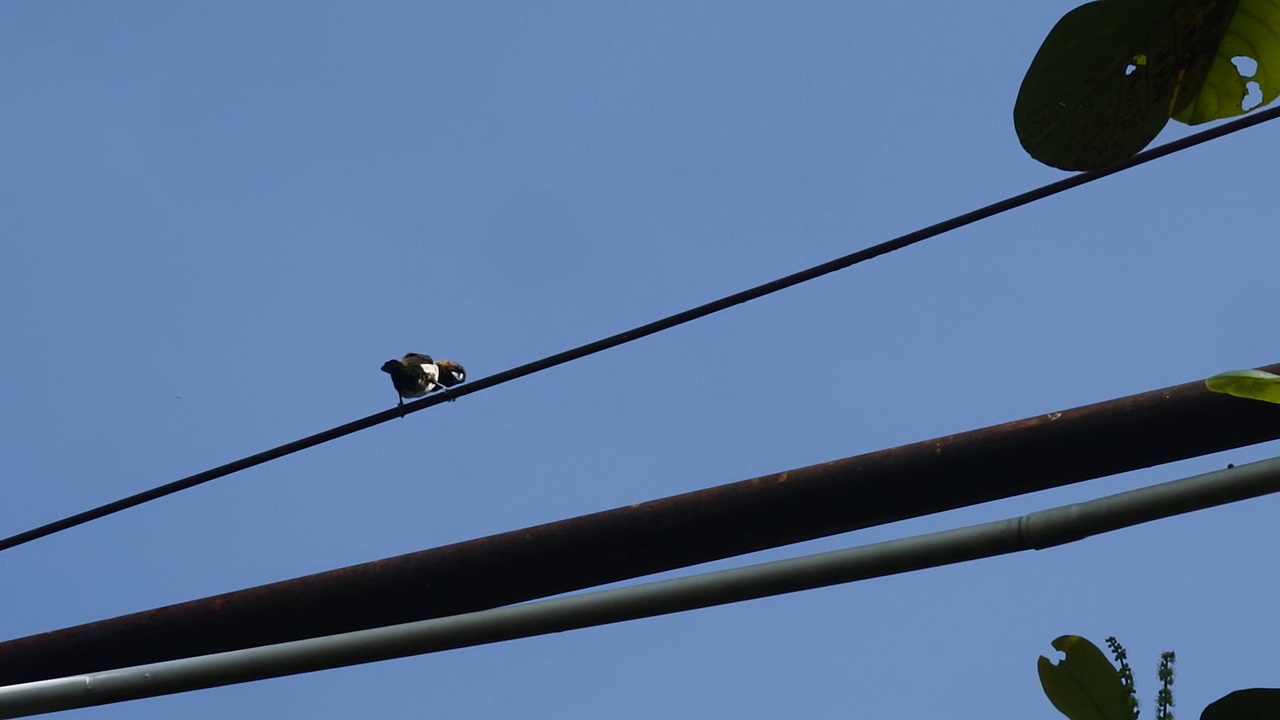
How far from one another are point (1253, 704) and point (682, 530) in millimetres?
1951

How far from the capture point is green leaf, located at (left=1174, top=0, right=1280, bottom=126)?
1.61 metres

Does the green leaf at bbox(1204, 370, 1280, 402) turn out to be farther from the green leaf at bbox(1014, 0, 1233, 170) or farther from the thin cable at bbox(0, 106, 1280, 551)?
the thin cable at bbox(0, 106, 1280, 551)

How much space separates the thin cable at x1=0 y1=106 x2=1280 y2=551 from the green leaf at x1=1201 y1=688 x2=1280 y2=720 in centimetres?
161

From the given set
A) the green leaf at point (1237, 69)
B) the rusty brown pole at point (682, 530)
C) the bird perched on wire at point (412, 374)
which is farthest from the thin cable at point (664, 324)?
the bird perched on wire at point (412, 374)

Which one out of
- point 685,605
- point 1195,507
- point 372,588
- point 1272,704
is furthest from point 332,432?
point 1272,704

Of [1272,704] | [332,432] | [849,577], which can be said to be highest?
[332,432]

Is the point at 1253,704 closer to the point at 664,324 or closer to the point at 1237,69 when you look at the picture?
the point at 1237,69

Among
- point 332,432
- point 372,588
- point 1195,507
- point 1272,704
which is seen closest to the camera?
point 1272,704

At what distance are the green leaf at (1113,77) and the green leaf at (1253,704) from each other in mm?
631

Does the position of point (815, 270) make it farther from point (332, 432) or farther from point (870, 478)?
point (332, 432)

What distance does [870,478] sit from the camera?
323cm

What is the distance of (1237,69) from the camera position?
1.70 metres

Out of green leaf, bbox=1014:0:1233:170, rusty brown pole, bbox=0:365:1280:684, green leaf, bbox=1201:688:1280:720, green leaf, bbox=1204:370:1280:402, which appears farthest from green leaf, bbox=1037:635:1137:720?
rusty brown pole, bbox=0:365:1280:684

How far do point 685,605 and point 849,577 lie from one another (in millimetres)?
295
